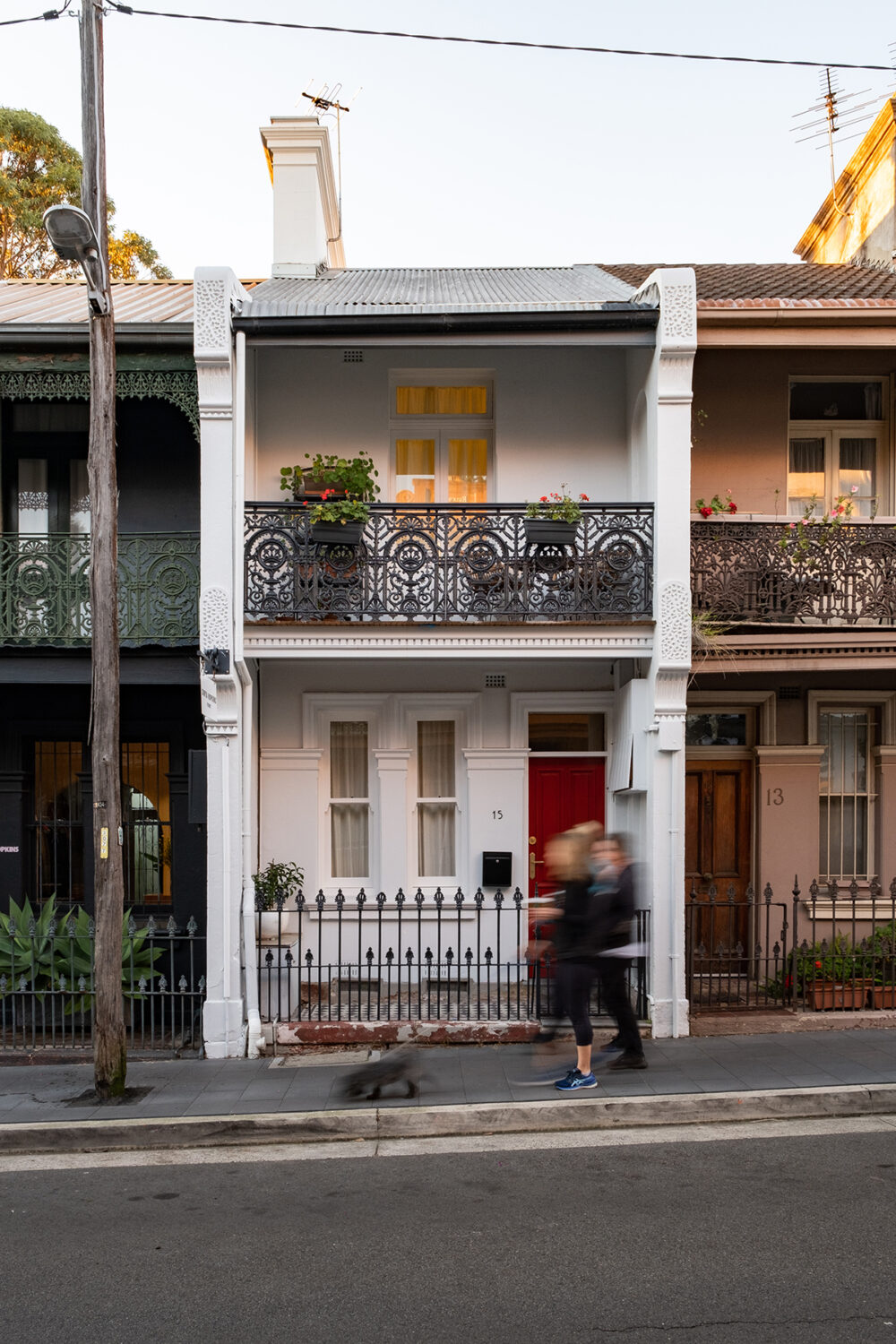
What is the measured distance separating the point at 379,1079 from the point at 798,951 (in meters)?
5.06

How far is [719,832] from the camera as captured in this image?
11.7 meters

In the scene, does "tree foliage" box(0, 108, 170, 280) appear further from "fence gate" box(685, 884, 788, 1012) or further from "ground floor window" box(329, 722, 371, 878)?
"fence gate" box(685, 884, 788, 1012)

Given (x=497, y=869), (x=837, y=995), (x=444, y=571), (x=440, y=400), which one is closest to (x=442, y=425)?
(x=440, y=400)

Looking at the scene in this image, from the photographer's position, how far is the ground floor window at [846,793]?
1177 cm

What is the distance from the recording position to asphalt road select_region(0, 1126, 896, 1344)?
14.8 ft

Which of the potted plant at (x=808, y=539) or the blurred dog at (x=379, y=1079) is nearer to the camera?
the blurred dog at (x=379, y=1079)

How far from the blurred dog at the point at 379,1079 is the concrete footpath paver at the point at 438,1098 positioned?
9 centimetres

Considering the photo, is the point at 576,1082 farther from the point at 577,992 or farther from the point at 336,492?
the point at 336,492

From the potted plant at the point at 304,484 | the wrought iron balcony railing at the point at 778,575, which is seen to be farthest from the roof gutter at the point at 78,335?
the wrought iron balcony railing at the point at 778,575

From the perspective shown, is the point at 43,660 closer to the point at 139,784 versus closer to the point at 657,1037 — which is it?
the point at 139,784

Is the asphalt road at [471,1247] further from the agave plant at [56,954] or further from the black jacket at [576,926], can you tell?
the agave plant at [56,954]

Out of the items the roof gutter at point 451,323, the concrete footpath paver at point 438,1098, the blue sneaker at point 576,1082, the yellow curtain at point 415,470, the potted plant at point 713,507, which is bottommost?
the concrete footpath paver at point 438,1098

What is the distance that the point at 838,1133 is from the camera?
710cm

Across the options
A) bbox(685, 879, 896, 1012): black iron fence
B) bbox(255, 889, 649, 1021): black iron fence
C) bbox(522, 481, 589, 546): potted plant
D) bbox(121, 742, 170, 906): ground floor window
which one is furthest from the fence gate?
bbox(121, 742, 170, 906): ground floor window
